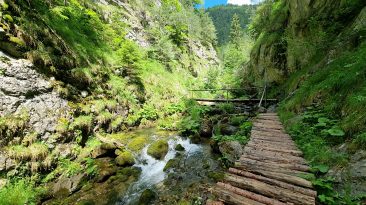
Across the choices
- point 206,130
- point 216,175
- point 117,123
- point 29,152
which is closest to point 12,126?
point 29,152

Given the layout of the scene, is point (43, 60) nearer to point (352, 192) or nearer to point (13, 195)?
point (13, 195)

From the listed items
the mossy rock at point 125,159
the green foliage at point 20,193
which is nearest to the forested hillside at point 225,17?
the mossy rock at point 125,159

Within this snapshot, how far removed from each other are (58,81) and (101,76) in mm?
3251

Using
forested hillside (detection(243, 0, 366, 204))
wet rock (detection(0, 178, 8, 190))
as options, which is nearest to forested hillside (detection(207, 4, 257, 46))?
forested hillside (detection(243, 0, 366, 204))

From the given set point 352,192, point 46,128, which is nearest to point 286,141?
point 352,192

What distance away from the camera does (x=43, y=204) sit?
590 centimetres

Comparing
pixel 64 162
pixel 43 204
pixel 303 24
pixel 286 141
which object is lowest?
pixel 43 204

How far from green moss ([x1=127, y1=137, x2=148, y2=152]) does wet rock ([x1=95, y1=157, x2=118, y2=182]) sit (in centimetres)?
134

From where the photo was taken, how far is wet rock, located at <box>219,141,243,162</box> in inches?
288

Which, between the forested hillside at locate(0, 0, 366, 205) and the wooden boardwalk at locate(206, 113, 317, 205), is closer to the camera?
the wooden boardwalk at locate(206, 113, 317, 205)

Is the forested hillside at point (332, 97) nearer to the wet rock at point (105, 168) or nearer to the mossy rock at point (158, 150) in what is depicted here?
the mossy rock at point (158, 150)

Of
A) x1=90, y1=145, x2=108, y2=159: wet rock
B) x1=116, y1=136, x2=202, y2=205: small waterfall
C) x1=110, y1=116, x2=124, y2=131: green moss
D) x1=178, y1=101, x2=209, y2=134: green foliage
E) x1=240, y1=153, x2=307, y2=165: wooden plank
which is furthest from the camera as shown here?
x1=178, y1=101, x2=209, y2=134: green foliage

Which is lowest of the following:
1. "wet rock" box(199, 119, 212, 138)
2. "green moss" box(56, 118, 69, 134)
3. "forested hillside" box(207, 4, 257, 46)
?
"green moss" box(56, 118, 69, 134)

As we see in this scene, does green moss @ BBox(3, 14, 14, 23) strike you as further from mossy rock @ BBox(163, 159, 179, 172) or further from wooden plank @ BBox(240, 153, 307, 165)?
wooden plank @ BBox(240, 153, 307, 165)
